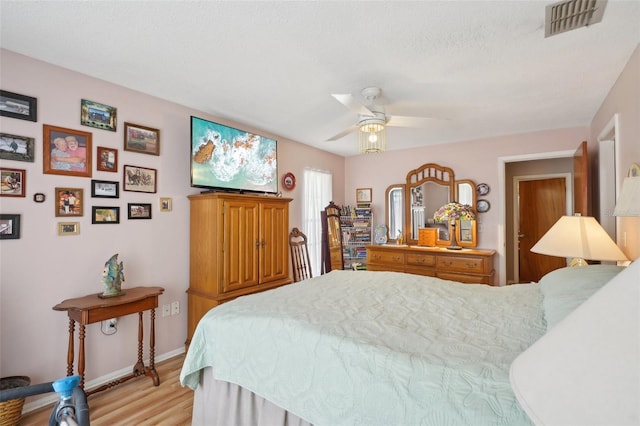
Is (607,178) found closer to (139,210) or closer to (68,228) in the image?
(139,210)

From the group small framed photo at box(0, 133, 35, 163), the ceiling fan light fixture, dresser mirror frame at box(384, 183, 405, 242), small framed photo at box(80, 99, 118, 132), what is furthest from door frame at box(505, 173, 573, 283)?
small framed photo at box(0, 133, 35, 163)

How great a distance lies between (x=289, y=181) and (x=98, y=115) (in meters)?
2.35

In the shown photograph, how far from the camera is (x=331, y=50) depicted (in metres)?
2.06

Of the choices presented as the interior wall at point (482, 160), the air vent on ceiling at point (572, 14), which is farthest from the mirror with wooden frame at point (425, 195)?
the air vent on ceiling at point (572, 14)

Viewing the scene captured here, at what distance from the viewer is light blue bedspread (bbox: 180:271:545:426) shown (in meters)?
1.07

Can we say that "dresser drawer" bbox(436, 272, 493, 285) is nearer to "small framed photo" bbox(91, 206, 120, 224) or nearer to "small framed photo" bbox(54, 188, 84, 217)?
"small framed photo" bbox(91, 206, 120, 224)

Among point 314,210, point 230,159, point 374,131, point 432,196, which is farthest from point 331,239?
point 374,131

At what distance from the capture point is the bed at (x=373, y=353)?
108 centimetres

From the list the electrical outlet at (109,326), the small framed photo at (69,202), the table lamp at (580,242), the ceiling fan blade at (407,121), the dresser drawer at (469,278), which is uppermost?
the ceiling fan blade at (407,121)

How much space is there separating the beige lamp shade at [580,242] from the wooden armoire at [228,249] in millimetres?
2482

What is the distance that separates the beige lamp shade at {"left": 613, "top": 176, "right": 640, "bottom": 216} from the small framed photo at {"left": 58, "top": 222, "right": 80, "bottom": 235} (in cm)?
348

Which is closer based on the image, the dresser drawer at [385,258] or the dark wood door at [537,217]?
the dresser drawer at [385,258]

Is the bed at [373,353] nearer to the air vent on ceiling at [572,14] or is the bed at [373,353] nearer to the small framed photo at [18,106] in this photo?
the air vent on ceiling at [572,14]

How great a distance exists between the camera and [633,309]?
14.7 inches
